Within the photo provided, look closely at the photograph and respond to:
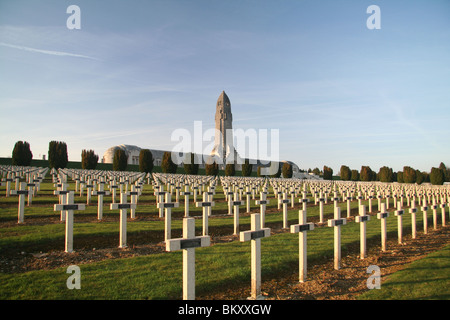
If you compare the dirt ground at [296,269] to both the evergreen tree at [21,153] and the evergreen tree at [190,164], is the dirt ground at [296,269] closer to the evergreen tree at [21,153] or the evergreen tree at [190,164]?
the evergreen tree at [21,153]

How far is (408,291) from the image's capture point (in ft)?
14.3

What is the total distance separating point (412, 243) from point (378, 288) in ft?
14.9

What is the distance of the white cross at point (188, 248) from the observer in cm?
351

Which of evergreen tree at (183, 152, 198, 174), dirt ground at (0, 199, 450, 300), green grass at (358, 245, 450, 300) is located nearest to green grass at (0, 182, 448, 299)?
green grass at (358, 245, 450, 300)

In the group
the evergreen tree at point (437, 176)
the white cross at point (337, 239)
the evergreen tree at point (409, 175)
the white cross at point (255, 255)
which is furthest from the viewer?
the evergreen tree at point (409, 175)

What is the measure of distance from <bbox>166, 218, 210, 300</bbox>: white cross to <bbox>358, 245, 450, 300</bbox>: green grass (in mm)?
2399

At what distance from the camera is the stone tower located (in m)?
71.7

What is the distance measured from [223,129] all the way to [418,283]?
68152mm

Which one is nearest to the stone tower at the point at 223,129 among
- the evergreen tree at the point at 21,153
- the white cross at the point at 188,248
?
the evergreen tree at the point at 21,153

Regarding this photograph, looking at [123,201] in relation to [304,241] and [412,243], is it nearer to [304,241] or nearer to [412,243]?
[304,241]

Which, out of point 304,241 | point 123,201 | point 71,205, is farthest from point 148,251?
point 304,241

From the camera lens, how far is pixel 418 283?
4707mm

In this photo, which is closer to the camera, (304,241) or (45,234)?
(304,241)

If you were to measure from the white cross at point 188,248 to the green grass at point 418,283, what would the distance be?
2399 millimetres
